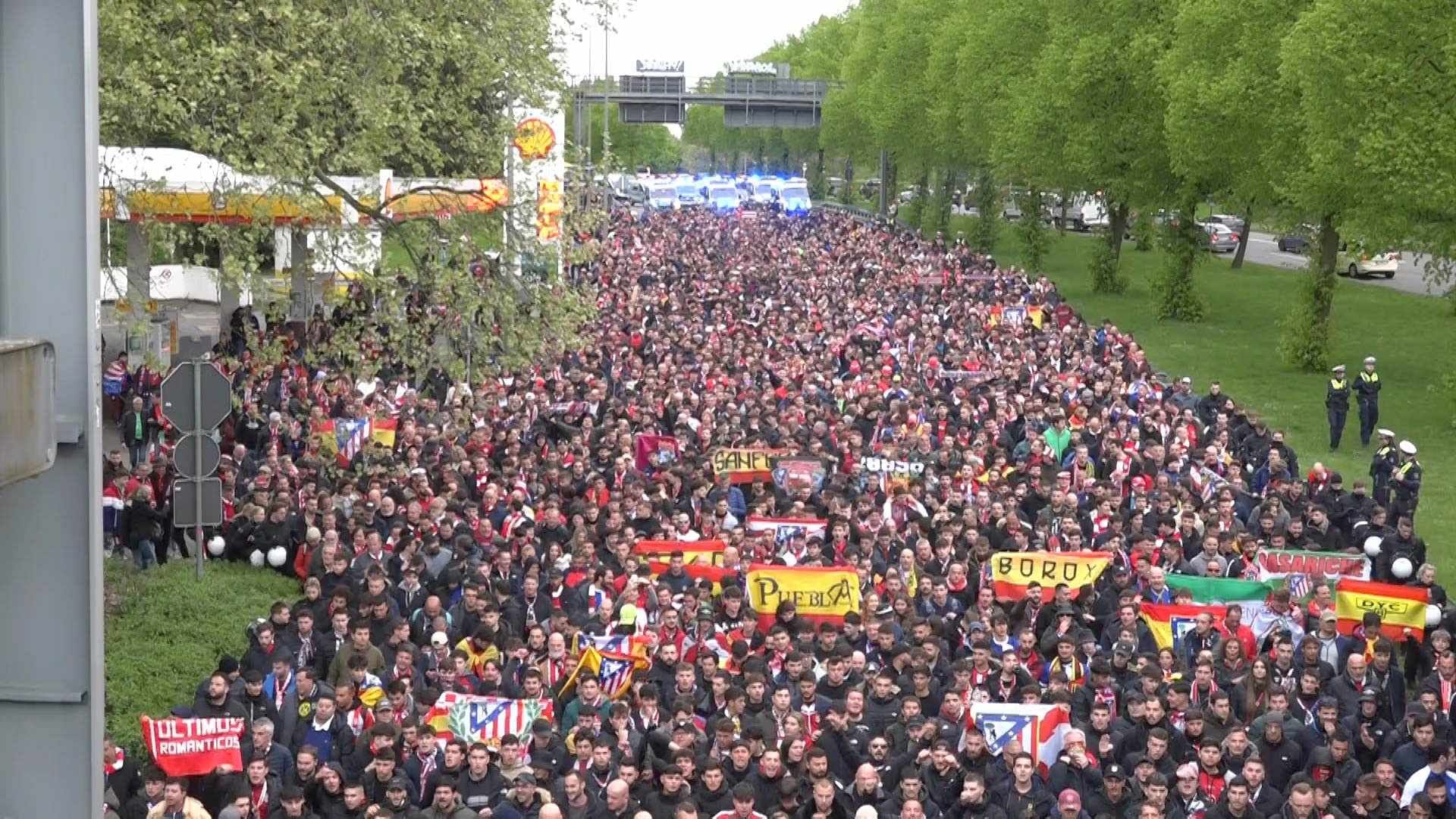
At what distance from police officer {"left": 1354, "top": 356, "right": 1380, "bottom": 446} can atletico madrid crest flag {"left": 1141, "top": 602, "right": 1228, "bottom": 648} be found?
14585mm

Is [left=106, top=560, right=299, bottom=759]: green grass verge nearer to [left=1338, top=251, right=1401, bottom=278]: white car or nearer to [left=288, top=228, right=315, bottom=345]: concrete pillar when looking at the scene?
[left=288, top=228, right=315, bottom=345]: concrete pillar

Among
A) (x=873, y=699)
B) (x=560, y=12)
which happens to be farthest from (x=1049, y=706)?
(x=560, y=12)

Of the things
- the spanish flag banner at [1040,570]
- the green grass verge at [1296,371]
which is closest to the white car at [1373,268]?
→ the green grass verge at [1296,371]

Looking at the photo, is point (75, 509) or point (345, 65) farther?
point (345, 65)

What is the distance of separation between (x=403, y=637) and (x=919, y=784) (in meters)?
4.48

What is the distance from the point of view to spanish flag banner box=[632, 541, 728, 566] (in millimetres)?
17125

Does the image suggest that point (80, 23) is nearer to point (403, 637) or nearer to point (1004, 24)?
point (403, 637)

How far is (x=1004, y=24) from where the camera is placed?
62406 millimetres

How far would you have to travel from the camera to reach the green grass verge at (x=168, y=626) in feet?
48.5

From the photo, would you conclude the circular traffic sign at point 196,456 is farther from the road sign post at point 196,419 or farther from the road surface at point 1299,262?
the road surface at point 1299,262

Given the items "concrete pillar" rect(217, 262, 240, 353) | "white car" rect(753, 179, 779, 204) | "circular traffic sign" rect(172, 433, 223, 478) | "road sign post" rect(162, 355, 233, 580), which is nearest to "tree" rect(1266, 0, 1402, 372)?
"concrete pillar" rect(217, 262, 240, 353)

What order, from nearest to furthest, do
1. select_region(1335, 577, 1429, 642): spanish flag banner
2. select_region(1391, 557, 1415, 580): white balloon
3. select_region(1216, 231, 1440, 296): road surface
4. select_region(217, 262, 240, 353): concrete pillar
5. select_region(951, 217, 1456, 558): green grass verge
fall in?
select_region(1335, 577, 1429, 642): spanish flag banner
select_region(1391, 557, 1415, 580): white balloon
select_region(951, 217, 1456, 558): green grass verge
select_region(217, 262, 240, 353): concrete pillar
select_region(1216, 231, 1440, 296): road surface

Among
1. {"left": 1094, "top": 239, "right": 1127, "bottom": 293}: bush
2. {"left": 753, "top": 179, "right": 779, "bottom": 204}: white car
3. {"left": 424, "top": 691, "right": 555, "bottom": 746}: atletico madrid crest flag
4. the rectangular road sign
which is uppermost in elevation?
{"left": 753, "top": 179, "right": 779, "bottom": 204}: white car

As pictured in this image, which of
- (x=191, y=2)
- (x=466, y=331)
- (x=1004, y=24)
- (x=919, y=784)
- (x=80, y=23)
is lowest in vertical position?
(x=919, y=784)
